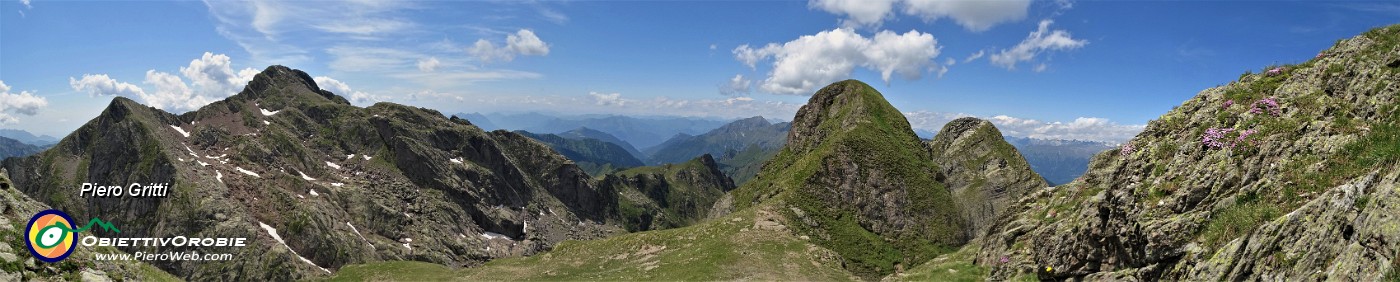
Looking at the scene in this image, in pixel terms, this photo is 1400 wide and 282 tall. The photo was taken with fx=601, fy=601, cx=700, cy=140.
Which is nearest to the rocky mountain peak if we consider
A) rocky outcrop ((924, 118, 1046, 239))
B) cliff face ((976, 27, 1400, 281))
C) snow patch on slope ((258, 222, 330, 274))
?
rocky outcrop ((924, 118, 1046, 239))

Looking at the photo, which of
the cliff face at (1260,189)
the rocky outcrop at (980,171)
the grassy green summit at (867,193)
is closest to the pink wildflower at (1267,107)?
the cliff face at (1260,189)

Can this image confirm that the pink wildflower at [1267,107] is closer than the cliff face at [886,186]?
Yes

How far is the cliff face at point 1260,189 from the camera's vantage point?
14195 mm

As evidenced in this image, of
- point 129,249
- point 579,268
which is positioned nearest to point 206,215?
point 129,249

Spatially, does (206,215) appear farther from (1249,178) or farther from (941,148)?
(1249,178)

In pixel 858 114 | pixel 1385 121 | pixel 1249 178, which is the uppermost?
pixel 858 114

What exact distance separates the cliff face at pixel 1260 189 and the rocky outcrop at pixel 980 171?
206 ft

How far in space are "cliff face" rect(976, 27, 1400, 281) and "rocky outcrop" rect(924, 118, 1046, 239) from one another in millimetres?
62885

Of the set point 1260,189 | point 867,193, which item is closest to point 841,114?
point 867,193

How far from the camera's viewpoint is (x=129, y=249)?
166m

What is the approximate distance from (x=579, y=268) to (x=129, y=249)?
169006mm

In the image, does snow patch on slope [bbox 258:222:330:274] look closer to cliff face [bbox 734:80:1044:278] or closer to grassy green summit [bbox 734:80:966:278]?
cliff face [bbox 734:80:1044:278]

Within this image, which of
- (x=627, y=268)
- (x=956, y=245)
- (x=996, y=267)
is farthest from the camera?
(x=956, y=245)

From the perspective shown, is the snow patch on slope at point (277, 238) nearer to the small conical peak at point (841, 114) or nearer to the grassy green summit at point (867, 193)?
the grassy green summit at point (867, 193)
